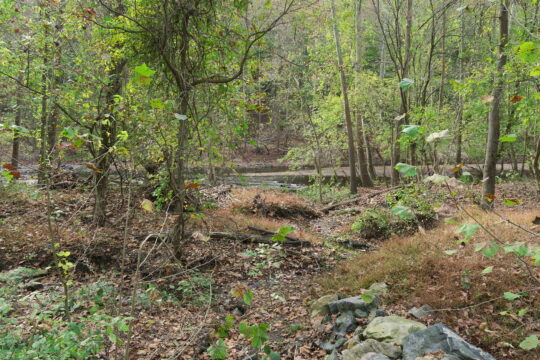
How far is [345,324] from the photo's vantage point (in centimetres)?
460

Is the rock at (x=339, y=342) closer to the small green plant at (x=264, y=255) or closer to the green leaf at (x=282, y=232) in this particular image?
the small green plant at (x=264, y=255)

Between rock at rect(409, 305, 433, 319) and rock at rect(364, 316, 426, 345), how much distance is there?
316mm

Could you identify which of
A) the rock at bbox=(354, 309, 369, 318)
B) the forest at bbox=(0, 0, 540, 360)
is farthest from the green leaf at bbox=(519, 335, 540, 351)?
the rock at bbox=(354, 309, 369, 318)

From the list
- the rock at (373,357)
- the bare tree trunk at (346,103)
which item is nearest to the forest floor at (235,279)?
the rock at (373,357)

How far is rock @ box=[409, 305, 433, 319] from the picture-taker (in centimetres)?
445

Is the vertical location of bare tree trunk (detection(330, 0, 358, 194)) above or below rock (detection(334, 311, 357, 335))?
above

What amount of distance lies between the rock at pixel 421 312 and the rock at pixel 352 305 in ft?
1.69

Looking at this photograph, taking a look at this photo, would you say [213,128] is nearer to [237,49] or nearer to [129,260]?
[237,49]

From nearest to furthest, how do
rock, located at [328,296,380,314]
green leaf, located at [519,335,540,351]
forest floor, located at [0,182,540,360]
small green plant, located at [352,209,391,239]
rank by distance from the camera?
green leaf, located at [519,335,540,351] < forest floor, located at [0,182,540,360] < rock, located at [328,296,380,314] < small green plant, located at [352,209,391,239]

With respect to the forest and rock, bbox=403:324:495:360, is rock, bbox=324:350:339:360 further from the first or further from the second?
rock, bbox=403:324:495:360

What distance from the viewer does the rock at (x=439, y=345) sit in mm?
3371

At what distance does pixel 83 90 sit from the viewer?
6.88 meters

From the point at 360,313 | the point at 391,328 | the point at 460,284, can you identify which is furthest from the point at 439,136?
the point at 460,284

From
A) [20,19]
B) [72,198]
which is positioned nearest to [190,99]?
[72,198]
